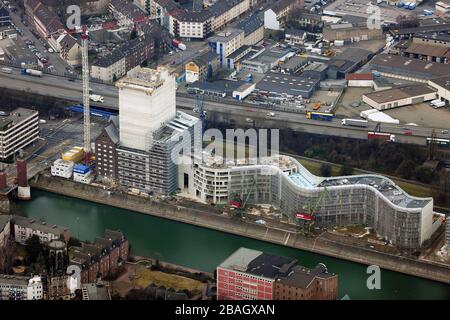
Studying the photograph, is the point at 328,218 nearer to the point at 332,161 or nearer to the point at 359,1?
the point at 332,161

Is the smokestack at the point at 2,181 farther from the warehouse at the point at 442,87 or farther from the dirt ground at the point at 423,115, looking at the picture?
the warehouse at the point at 442,87

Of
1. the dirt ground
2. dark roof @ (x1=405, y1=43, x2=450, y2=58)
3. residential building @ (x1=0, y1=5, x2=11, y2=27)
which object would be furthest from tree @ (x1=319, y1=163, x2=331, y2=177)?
residential building @ (x1=0, y1=5, x2=11, y2=27)

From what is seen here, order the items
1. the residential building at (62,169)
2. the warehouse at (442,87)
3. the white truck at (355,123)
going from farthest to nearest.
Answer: the warehouse at (442,87) < the white truck at (355,123) < the residential building at (62,169)

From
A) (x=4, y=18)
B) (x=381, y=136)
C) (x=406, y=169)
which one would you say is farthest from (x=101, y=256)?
(x=4, y=18)

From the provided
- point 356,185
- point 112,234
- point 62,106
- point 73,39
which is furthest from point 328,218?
point 73,39

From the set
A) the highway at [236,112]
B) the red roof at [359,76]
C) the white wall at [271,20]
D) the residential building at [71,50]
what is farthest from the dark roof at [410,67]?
the residential building at [71,50]

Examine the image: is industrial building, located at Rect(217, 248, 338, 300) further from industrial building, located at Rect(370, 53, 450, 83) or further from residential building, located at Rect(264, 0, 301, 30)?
residential building, located at Rect(264, 0, 301, 30)
